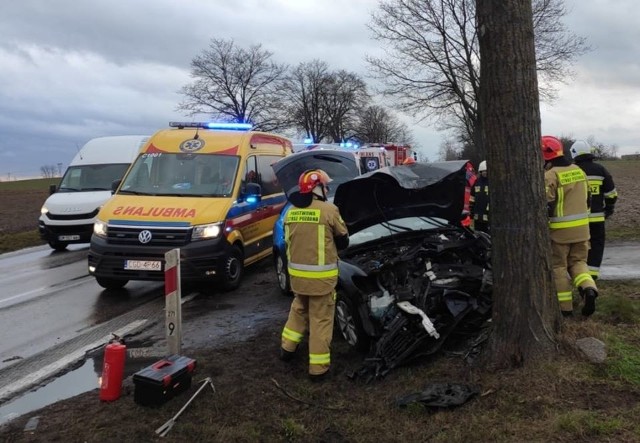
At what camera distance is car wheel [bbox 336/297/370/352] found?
4754 mm

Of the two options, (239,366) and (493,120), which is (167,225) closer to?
(239,366)

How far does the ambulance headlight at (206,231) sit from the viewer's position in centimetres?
730

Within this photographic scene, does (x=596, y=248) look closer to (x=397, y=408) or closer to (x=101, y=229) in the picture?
(x=397, y=408)

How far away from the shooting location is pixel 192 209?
7.52 m

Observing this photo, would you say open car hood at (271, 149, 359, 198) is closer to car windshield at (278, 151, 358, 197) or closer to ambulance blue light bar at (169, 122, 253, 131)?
car windshield at (278, 151, 358, 197)

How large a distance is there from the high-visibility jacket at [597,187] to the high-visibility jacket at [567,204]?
101 cm

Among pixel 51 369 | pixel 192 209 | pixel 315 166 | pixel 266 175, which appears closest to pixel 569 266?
pixel 315 166

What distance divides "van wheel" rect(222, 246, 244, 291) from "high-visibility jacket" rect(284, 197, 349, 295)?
315 cm

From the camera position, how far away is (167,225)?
23.8 feet

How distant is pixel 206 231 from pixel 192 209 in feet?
1.40

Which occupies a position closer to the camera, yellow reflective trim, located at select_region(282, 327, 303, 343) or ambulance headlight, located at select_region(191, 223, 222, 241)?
yellow reflective trim, located at select_region(282, 327, 303, 343)

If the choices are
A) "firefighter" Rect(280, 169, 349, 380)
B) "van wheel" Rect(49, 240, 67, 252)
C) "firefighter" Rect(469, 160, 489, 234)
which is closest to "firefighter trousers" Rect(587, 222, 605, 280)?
"firefighter" Rect(469, 160, 489, 234)

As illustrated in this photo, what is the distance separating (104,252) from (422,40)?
22.3 metres

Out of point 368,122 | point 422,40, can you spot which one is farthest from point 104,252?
point 368,122
